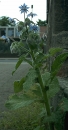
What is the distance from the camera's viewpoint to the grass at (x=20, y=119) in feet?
→ 13.2

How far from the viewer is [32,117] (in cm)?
424

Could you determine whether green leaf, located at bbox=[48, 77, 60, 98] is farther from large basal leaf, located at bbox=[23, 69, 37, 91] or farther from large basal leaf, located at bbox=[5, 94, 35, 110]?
large basal leaf, located at bbox=[23, 69, 37, 91]

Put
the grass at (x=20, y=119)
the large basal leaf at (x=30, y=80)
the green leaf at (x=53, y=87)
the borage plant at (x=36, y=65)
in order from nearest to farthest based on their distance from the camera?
the large basal leaf at (x=30, y=80) → the borage plant at (x=36, y=65) → the green leaf at (x=53, y=87) → the grass at (x=20, y=119)

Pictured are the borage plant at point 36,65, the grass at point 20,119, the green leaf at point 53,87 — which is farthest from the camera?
the grass at point 20,119

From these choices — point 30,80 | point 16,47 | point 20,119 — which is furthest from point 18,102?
point 20,119

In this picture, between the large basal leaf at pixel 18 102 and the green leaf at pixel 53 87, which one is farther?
the green leaf at pixel 53 87

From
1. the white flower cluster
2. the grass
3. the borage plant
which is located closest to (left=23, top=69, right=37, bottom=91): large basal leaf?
the borage plant

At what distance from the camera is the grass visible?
13.2ft

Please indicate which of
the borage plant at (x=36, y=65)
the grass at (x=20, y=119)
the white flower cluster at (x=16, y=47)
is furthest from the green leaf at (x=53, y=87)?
the grass at (x=20, y=119)

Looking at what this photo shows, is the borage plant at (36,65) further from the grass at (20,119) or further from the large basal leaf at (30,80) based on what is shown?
the grass at (20,119)

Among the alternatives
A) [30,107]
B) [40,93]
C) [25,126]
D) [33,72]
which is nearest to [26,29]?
[33,72]

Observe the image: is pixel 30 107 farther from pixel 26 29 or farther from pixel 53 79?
pixel 26 29

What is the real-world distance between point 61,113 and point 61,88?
38cm

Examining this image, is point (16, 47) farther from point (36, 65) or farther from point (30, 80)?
point (30, 80)
